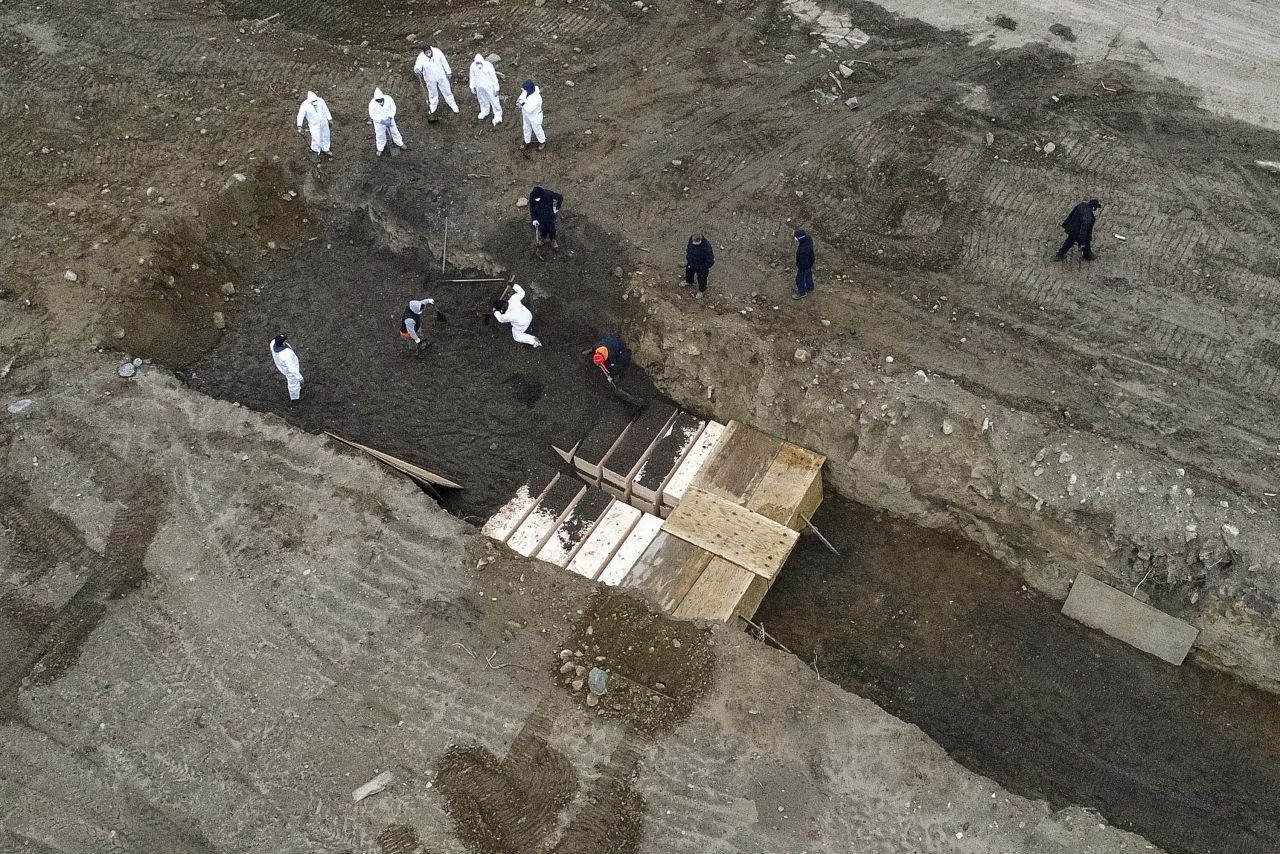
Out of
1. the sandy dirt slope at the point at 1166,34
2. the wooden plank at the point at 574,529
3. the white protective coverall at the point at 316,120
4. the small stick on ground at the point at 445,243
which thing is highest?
the sandy dirt slope at the point at 1166,34

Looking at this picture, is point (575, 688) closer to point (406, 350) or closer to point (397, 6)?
point (406, 350)

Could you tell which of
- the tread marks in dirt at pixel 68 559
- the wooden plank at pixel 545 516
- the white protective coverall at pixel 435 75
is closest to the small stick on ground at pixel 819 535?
the wooden plank at pixel 545 516

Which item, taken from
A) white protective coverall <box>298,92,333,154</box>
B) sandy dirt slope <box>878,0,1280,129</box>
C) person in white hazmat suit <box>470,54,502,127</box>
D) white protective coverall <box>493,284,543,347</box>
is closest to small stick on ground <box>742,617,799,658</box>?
white protective coverall <box>493,284,543,347</box>

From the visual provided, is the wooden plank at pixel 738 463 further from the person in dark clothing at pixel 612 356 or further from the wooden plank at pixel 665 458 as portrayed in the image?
the person in dark clothing at pixel 612 356

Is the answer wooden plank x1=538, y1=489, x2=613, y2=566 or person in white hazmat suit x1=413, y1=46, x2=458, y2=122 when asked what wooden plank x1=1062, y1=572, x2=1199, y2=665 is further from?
person in white hazmat suit x1=413, y1=46, x2=458, y2=122

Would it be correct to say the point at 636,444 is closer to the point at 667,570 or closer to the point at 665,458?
the point at 665,458

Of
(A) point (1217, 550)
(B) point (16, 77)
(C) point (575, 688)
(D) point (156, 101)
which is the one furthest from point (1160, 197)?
(B) point (16, 77)
